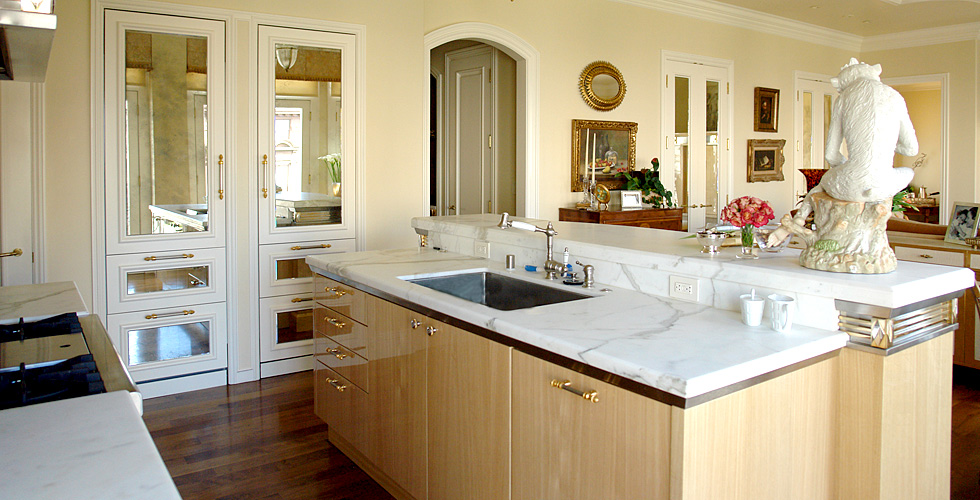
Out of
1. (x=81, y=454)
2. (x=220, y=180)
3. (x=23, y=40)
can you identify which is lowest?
(x=81, y=454)

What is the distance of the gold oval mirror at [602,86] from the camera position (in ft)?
20.3

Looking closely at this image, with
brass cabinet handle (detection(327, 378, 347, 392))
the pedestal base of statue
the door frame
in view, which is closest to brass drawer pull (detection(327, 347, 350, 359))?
brass cabinet handle (detection(327, 378, 347, 392))

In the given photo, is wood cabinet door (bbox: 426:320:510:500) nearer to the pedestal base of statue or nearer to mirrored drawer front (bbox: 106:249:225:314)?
the pedestal base of statue

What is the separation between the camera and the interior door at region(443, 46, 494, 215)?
6.56 metres

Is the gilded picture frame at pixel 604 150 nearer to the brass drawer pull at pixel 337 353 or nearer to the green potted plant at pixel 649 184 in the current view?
the green potted plant at pixel 649 184

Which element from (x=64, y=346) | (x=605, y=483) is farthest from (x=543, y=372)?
(x=64, y=346)

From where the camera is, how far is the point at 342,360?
10.6 feet

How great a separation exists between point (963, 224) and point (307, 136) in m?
4.22

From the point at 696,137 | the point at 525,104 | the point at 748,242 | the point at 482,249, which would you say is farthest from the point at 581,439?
the point at 696,137

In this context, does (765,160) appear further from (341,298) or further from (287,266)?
(341,298)

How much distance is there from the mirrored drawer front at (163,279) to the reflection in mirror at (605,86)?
359 centimetres

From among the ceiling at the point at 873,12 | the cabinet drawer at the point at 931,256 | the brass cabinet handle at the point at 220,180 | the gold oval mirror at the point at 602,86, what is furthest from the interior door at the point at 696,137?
the brass cabinet handle at the point at 220,180

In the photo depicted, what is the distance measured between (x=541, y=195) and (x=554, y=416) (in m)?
4.23

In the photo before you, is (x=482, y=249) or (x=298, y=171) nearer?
(x=482, y=249)
